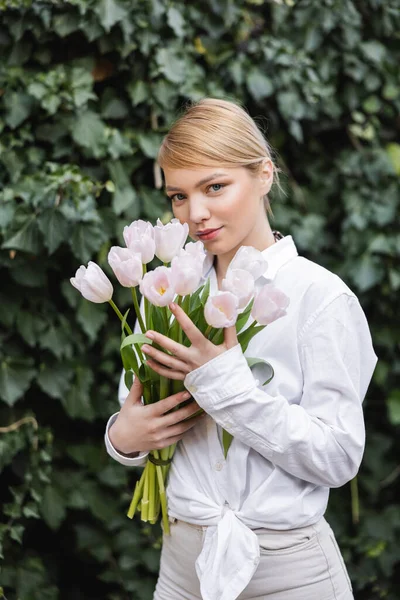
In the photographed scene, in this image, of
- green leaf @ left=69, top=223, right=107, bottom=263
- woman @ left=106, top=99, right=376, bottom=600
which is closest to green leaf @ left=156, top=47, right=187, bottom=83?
green leaf @ left=69, top=223, right=107, bottom=263

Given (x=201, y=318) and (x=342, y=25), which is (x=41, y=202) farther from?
(x=342, y=25)

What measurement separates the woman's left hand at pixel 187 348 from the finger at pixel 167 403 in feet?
0.23

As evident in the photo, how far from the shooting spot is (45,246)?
1814mm

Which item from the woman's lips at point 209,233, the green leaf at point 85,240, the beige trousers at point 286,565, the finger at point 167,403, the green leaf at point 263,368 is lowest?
the beige trousers at point 286,565

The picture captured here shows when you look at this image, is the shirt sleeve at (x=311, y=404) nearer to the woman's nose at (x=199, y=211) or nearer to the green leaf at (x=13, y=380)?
the woman's nose at (x=199, y=211)

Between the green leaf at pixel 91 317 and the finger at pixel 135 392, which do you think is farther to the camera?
the green leaf at pixel 91 317

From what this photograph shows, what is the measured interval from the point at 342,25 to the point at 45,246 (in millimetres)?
1240

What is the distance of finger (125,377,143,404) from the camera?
118 cm

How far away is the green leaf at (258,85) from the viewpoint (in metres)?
2.16

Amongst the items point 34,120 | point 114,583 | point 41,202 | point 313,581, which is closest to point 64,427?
point 114,583

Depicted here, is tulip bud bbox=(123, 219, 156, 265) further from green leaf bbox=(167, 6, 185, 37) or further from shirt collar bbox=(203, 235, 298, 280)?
green leaf bbox=(167, 6, 185, 37)

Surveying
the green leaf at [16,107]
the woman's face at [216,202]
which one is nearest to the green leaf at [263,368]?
the woman's face at [216,202]

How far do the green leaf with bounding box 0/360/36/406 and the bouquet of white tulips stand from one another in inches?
26.1

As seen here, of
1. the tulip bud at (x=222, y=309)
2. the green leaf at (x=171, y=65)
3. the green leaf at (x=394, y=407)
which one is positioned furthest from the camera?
the green leaf at (x=394, y=407)
